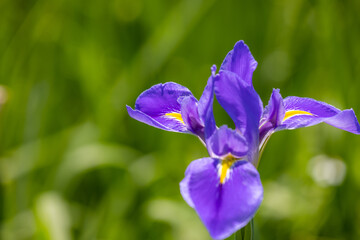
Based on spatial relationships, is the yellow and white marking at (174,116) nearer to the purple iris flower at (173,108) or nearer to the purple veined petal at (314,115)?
the purple iris flower at (173,108)

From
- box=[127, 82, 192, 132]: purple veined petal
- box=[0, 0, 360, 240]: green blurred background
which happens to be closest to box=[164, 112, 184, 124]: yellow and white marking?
box=[127, 82, 192, 132]: purple veined petal

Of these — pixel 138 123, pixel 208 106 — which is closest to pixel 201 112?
pixel 208 106

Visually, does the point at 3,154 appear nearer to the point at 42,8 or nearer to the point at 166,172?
the point at 166,172

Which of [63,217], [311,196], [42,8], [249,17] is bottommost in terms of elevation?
[311,196]

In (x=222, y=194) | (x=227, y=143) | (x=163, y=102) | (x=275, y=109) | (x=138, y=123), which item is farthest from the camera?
(x=138, y=123)

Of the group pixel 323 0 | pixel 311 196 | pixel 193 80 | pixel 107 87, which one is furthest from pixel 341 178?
pixel 107 87

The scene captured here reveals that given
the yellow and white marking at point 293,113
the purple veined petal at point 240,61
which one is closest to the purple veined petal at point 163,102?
the purple veined petal at point 240,61

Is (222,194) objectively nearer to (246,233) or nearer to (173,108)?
(246,233)
